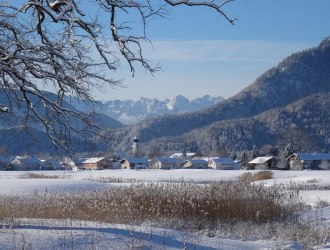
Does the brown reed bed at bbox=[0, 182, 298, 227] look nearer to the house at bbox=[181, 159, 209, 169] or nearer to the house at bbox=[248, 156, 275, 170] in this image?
the house at bbox=[248, 156, 275, 170]

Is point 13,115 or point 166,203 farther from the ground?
point 13,115

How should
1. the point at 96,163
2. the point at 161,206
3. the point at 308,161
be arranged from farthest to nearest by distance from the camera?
the point at 96,163 → the point at 308,161 → the point at 161,206

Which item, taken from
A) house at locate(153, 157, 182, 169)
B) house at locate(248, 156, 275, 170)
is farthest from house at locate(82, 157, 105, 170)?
house at locate(248, 156, 275, 170)

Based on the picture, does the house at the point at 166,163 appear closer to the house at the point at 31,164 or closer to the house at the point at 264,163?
the house at the point at 31,164

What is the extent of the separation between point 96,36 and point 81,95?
1124 millimetres

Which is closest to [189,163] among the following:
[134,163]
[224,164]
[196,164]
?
[196,164]

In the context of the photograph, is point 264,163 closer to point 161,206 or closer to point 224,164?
point 224,164

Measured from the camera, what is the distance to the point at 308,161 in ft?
278

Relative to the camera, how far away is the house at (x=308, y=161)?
80319 mm

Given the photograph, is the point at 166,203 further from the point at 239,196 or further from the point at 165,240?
the point at 165,240

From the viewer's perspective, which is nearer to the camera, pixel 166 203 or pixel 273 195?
pixel 166 203

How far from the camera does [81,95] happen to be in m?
9.08

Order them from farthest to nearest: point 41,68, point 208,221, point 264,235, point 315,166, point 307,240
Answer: point 315,166, point 208,221, point 264,235, point 307,240, point 41,68

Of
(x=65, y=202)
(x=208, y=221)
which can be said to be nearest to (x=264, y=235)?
(x=208, y=221)
